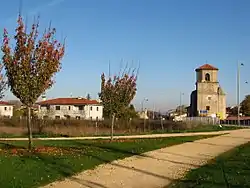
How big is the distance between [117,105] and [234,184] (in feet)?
44.9

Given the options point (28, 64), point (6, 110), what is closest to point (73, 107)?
point (6, 110)

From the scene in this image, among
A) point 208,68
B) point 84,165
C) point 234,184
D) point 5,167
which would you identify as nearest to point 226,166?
point 234,184

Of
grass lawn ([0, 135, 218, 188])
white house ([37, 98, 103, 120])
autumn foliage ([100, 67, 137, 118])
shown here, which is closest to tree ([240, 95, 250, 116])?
white house ([37, 98, 103, 120])

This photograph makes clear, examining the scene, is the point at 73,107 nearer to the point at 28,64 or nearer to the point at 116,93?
the point at 116,93

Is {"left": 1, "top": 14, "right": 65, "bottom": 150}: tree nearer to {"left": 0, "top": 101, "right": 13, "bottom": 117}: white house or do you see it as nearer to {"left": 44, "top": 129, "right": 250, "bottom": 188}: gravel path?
{"left": 44, "top": 129, "right": 250, "bottom": 188}: gravel path

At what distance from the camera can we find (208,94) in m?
75.0

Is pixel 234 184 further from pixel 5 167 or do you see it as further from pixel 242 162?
pixel 5 167

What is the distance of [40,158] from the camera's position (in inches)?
519

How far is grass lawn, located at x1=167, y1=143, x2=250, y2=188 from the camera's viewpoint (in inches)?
391

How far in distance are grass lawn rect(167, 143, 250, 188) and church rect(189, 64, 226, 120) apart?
60.4 metres

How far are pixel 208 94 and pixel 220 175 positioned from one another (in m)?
64.9

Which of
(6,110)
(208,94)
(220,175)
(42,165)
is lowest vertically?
(220,175)

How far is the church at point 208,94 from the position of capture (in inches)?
2955

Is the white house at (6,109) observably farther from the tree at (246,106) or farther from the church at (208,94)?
the tree at (246,106)
